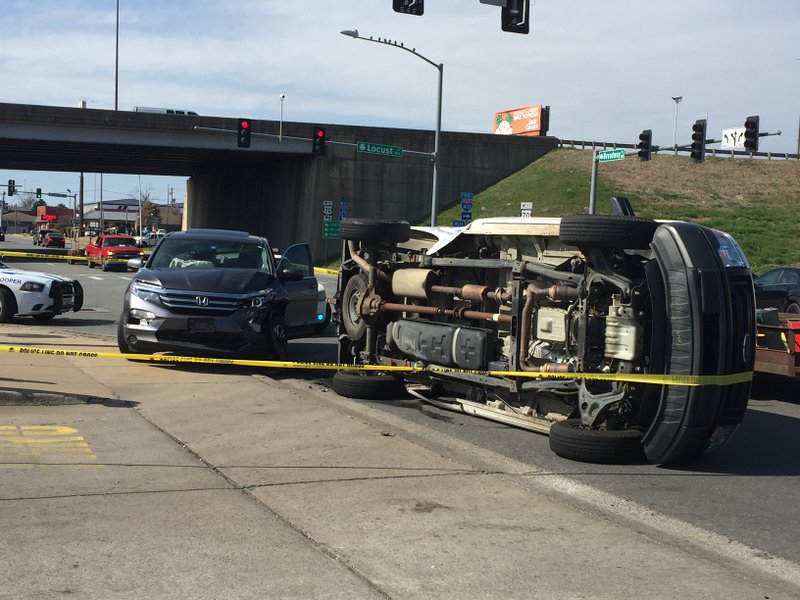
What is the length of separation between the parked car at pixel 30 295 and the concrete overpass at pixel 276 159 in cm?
2811

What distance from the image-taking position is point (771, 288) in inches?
717

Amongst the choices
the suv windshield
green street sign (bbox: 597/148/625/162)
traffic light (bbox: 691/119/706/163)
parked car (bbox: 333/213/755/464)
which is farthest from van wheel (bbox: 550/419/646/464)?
traffic light (bbox: 691/119/706/163)

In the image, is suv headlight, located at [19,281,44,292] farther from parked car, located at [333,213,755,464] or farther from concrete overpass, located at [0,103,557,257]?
concrete overpass, located at [0,103,557,257]

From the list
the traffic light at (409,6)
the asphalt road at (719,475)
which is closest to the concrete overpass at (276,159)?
the traffic light at (409,6)

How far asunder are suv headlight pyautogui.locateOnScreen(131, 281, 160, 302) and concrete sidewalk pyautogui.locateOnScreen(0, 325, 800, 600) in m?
2.25

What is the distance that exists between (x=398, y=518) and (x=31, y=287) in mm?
13257

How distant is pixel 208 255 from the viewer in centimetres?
1297

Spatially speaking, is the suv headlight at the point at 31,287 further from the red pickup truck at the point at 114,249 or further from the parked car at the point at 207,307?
the red pickup truck at the point at 114,249

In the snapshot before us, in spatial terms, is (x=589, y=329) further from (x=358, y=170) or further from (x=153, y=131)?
(x=358, y=170)

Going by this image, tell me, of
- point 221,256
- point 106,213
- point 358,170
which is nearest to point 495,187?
point 358,170

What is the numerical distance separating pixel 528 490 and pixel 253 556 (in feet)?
7.40

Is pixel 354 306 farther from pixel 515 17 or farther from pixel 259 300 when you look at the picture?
pixel 515 17

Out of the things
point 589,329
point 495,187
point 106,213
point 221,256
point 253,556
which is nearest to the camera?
point 253,556

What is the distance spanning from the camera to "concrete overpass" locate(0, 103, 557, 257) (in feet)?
160
